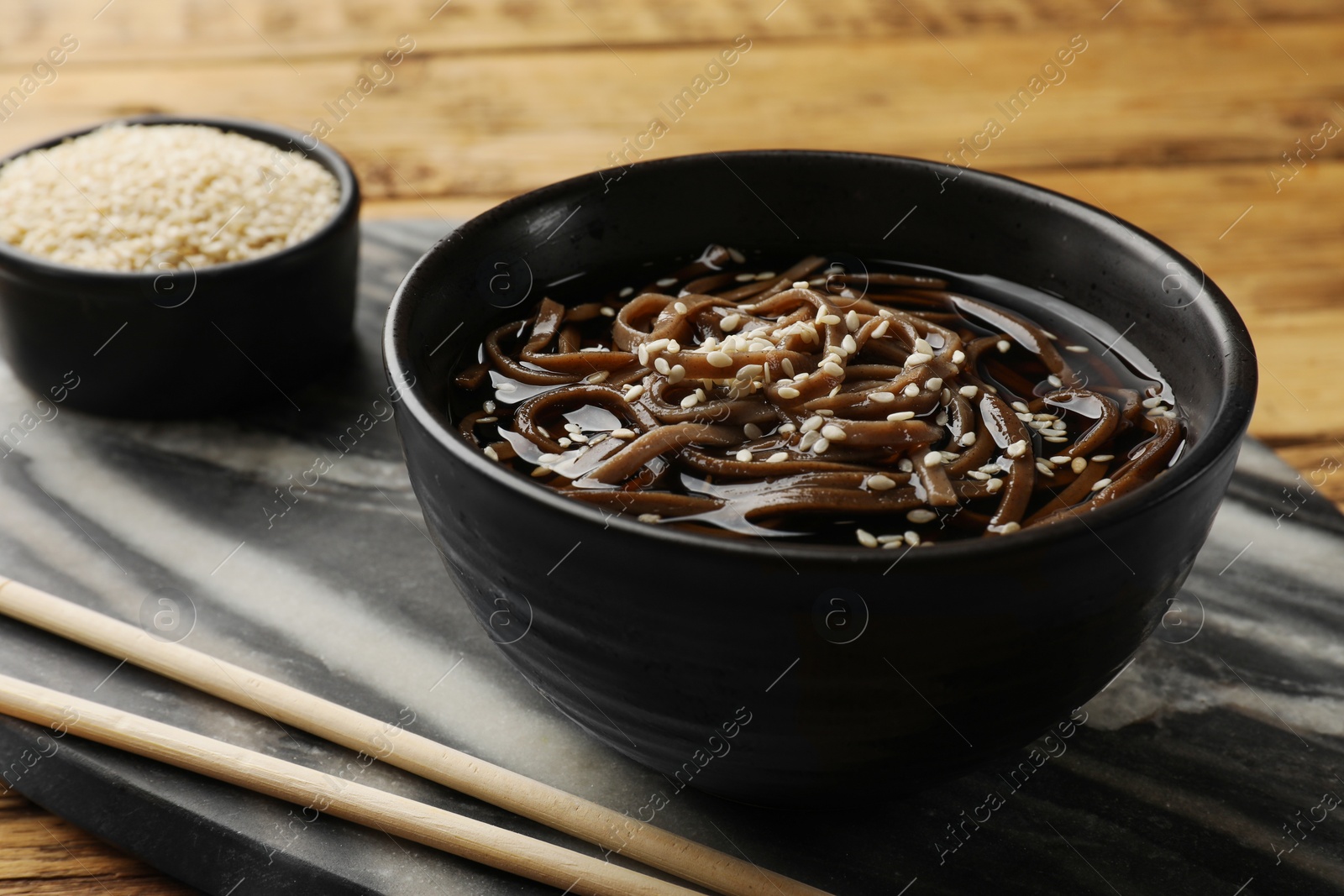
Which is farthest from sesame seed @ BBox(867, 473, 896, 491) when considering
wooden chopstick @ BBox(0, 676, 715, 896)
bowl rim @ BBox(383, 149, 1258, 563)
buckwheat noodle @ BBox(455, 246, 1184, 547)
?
wooden chopstick @ BBox(0, 676, 715, 896)

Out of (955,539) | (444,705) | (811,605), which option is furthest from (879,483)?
(444,705)

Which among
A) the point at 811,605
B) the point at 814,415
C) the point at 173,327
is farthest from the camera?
the point at 173,327

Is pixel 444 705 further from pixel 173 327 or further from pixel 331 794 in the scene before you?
pixel 173 327

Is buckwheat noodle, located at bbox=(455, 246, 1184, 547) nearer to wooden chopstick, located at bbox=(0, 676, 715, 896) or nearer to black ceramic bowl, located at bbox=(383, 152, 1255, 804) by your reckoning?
black ceramic bowl, located at bbox=(383, 152, 1255, 804)

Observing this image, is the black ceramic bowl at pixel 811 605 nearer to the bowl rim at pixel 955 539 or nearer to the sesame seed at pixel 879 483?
the bowl rim at pixel 955 539

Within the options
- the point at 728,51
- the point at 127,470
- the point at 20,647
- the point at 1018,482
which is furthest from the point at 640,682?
the point at 728,51

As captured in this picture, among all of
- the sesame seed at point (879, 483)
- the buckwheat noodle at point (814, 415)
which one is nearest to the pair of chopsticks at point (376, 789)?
the buckwheat noodle at point (814, 415)
